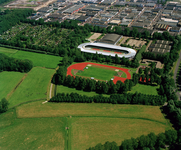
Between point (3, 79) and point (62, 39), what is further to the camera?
point (62, 39)

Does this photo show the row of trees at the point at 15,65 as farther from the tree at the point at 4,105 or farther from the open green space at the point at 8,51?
the tree at the point at 4,105

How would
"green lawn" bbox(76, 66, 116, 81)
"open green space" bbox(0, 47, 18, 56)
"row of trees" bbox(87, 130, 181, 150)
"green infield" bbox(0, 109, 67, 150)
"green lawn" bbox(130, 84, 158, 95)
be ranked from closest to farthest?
1. "row of trees" bbox(87, 130, 181, 150)
2. "green infield" bbox(0, 109, 67, 150)
3. "green lawn" bbox(130, 84, 158, 95)
4. "green lawn" bbox(76, 66, 116, 81)
5. "open green space" bbox(0, 47, 18, 56)

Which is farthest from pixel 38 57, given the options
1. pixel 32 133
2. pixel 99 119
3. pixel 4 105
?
pixel 99 119

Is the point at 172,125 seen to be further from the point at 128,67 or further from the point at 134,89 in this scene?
the point at 128,67

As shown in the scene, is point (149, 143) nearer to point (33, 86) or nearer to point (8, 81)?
point (33, 86)

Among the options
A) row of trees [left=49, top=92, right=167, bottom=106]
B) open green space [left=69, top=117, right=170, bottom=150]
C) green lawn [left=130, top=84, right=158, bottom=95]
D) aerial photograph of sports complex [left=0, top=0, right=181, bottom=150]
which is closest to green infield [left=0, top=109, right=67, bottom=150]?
aerial photograph of sports complex [left=0, top=0, right=181, bottom=150]

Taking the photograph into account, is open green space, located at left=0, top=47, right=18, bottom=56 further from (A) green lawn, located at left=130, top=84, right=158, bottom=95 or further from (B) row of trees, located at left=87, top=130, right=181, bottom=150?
(B) row of trees, located at left=87, top=130, right=181, bottom=150

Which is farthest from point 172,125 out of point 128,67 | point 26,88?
point 26,88
